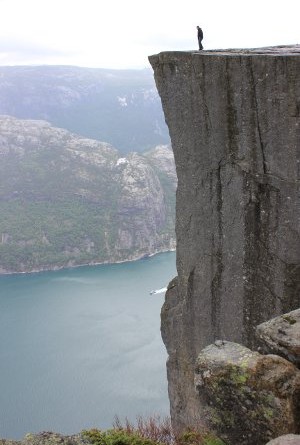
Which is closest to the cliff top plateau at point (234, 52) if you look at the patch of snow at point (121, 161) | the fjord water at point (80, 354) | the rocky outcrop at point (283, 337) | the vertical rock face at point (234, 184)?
the vertical rock face at point (234, 184)

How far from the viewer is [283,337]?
5.04 meters

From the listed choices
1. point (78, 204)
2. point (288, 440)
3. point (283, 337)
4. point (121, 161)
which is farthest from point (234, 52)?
point (121, 161)

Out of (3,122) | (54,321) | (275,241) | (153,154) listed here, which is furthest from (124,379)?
(3,122)

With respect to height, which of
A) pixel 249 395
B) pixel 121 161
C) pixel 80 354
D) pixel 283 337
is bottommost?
pixel 80 354

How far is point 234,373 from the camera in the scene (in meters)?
4.62

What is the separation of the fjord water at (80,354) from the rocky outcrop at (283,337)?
36.1 meters

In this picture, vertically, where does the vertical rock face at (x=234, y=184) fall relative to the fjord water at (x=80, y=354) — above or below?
above

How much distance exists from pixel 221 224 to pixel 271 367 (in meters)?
4.14

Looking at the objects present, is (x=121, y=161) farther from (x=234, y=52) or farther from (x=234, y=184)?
(x=234, y=184)

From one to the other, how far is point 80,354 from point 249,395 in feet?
185

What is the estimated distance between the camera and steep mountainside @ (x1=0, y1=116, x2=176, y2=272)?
12850cm

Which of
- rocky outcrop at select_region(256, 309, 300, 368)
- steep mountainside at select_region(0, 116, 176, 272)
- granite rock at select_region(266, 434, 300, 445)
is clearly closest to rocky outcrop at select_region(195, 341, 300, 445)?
rocky outcrop at select_region(256, 309, 300, 368)

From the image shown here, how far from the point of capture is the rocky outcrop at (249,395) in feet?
14.2

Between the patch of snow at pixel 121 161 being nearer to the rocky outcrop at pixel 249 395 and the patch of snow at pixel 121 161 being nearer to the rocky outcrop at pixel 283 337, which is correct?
the rocky outcrop at pixel 283 337
